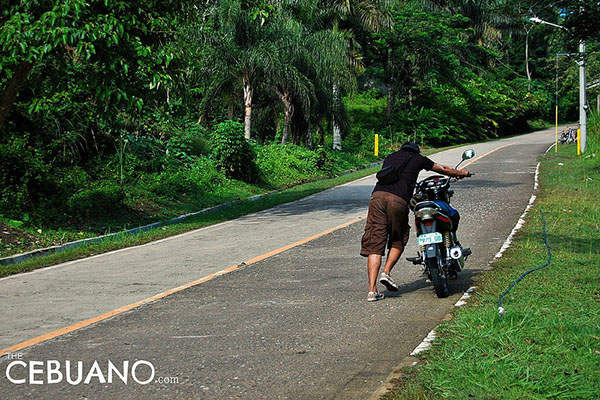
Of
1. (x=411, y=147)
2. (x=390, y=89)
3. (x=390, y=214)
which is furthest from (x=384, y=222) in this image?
(x=390, y=89)

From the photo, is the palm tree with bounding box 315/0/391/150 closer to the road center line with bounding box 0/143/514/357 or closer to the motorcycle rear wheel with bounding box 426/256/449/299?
the road center line with bounding box 0/143/514/357

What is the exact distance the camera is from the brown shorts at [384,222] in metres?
8.10

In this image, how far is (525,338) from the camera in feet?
19.3

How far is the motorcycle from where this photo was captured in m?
7.87

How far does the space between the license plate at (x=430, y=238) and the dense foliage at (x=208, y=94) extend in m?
6.58

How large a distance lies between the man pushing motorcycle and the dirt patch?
24.0 ft

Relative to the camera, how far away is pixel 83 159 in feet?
63.3

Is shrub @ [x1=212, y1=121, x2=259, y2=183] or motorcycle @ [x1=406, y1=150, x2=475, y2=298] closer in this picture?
motorcycle @ [x1=406, y1=150, x2=475, y2=298]

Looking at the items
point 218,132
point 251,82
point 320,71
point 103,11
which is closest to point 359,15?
point 320,71

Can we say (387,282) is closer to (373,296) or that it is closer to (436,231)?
(373,296)

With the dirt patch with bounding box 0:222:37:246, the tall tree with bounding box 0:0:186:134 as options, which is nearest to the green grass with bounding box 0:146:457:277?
the dirt patch with bounding box 0:222:37:246

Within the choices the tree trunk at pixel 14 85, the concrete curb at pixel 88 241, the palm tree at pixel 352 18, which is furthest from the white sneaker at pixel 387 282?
the palm tree at pixel 352 18

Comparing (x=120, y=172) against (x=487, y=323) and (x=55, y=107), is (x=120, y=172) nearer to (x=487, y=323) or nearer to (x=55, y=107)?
(x=55, y=107)

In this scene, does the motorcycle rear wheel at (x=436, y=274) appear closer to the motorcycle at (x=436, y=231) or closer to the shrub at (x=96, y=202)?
the motorcycle at (x=436, y=231)
